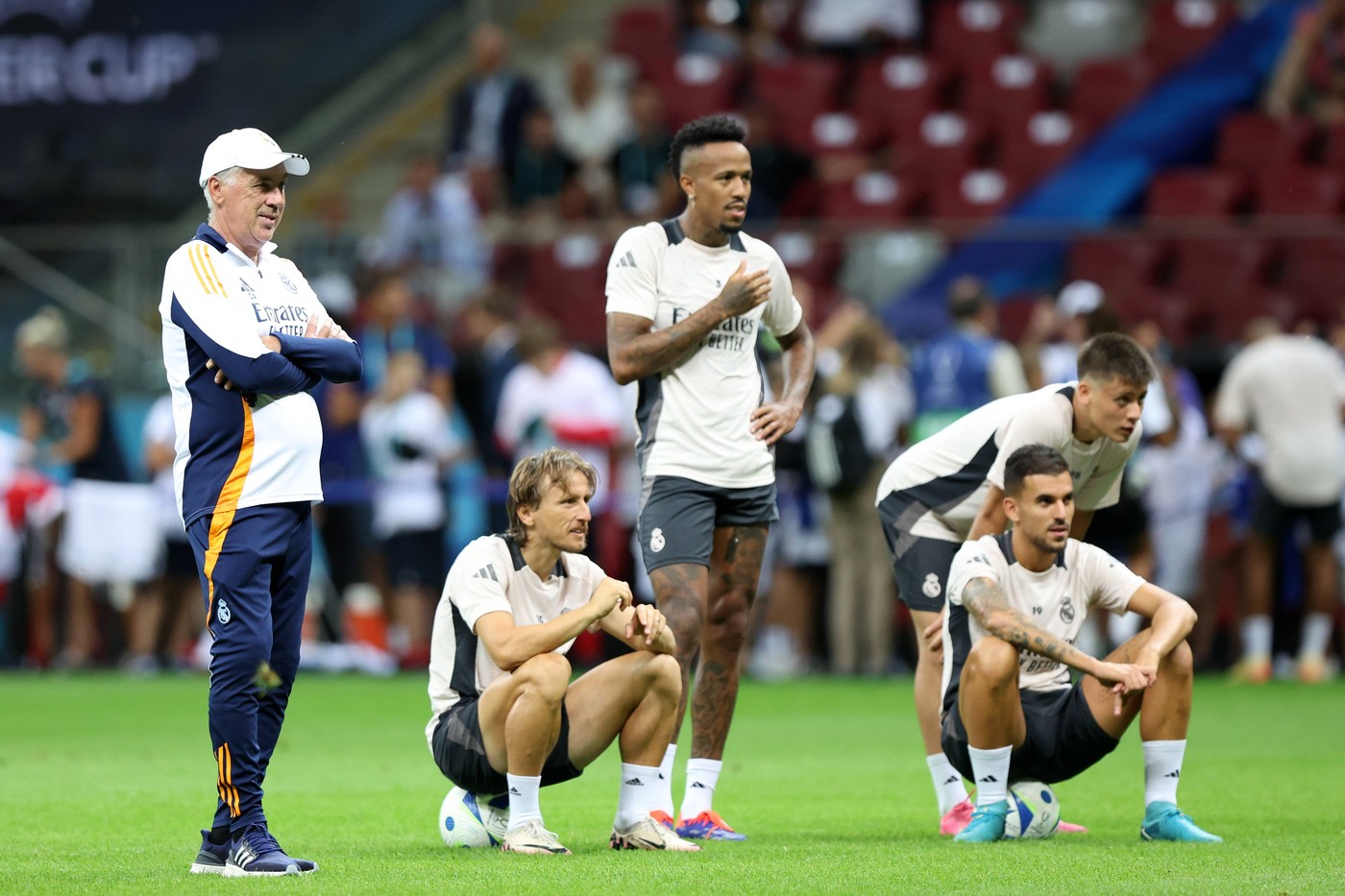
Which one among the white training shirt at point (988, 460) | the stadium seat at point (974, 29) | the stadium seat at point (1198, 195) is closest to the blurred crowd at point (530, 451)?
the stadium seat at point (1198, 195)

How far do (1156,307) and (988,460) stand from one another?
8330 millimetres

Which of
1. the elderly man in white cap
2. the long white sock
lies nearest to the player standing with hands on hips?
the long white sock

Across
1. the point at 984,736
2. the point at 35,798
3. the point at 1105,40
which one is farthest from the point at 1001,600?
the point at 1105,40

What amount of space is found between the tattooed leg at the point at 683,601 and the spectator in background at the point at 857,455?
23.4 feet

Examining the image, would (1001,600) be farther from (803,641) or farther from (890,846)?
(803,641)

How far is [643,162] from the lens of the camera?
680 inches

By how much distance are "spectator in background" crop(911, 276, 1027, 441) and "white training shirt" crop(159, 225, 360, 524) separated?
831 cm

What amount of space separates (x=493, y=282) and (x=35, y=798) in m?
8.59

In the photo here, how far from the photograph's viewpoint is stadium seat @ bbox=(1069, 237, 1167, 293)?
1520cm

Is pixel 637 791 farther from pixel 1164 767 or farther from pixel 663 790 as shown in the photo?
pixel 1164 767

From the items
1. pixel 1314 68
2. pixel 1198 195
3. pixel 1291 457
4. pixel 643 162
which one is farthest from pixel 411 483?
pixel 1314 68

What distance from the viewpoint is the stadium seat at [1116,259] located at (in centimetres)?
1520

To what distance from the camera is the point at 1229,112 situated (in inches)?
714

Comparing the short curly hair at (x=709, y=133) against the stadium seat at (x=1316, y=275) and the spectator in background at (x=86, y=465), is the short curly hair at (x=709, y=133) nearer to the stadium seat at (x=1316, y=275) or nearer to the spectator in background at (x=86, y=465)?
the stadium seat at (x=1316, y=275)
